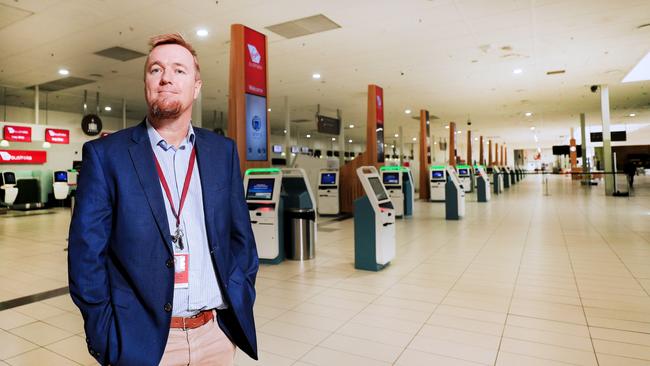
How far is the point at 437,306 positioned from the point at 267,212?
2.72 m

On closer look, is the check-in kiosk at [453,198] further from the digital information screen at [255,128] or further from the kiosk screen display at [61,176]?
the kiosk screen display at [61,176]

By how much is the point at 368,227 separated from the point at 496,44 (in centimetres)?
624

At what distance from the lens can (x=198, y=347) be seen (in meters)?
1.18

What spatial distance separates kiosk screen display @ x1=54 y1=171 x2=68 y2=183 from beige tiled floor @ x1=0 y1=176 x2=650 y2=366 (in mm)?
8717

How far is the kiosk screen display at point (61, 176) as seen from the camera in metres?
14.5

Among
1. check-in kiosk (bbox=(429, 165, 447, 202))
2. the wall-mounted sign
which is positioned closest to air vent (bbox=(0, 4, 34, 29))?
the wall-mounted sign

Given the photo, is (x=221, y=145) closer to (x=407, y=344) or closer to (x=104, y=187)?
(x=104, y=187)

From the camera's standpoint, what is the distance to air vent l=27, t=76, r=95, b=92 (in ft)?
35.9

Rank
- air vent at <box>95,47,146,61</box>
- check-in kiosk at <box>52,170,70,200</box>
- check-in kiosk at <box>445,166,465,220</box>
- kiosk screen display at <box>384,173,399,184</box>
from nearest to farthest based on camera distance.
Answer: air vent at <box>95,47,146,61</box>, check-in kiosk at <box>445,166,465,220</box>, kiosk screen display at <box>384,173,399,184</box>, check-in kiosk at <box>52,170,70,200</box>

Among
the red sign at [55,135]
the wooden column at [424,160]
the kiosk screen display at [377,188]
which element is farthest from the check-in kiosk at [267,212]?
the wooden column at [424,160]

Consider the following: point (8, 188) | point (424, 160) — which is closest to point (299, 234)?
point (424, 160)

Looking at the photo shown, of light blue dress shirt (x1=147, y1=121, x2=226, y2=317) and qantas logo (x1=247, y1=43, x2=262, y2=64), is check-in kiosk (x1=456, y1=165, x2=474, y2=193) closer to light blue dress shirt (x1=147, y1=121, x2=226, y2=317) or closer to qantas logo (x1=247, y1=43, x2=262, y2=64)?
qantas logo (x1=247, y1=43, x2=262, y2=64)

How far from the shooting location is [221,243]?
1.22 metres

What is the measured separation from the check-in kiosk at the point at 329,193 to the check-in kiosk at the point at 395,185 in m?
1.41
